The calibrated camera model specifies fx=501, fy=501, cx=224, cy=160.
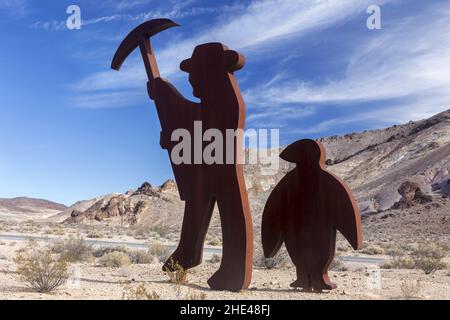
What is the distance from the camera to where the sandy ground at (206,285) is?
907cm

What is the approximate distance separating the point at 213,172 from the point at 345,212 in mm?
2731

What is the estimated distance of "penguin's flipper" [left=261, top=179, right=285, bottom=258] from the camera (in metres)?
10.4

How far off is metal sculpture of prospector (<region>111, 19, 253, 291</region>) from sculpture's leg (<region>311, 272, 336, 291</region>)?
1.31 m

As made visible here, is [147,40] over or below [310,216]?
over

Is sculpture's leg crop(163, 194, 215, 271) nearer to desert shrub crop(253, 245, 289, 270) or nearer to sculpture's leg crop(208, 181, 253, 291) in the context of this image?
sculpture's leg crop(208, 181, 253, 291)

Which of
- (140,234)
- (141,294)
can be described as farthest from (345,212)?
(140,234)

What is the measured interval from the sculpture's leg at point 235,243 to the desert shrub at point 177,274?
31.3 inches

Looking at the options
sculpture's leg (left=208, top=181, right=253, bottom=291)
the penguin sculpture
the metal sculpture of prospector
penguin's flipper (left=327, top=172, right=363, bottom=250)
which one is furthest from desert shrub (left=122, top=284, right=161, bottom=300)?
penguin's flipper (left=327, top=172, right=363, bottom=250)

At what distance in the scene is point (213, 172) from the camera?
403 inches

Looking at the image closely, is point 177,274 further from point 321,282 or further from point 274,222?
point 321,282
